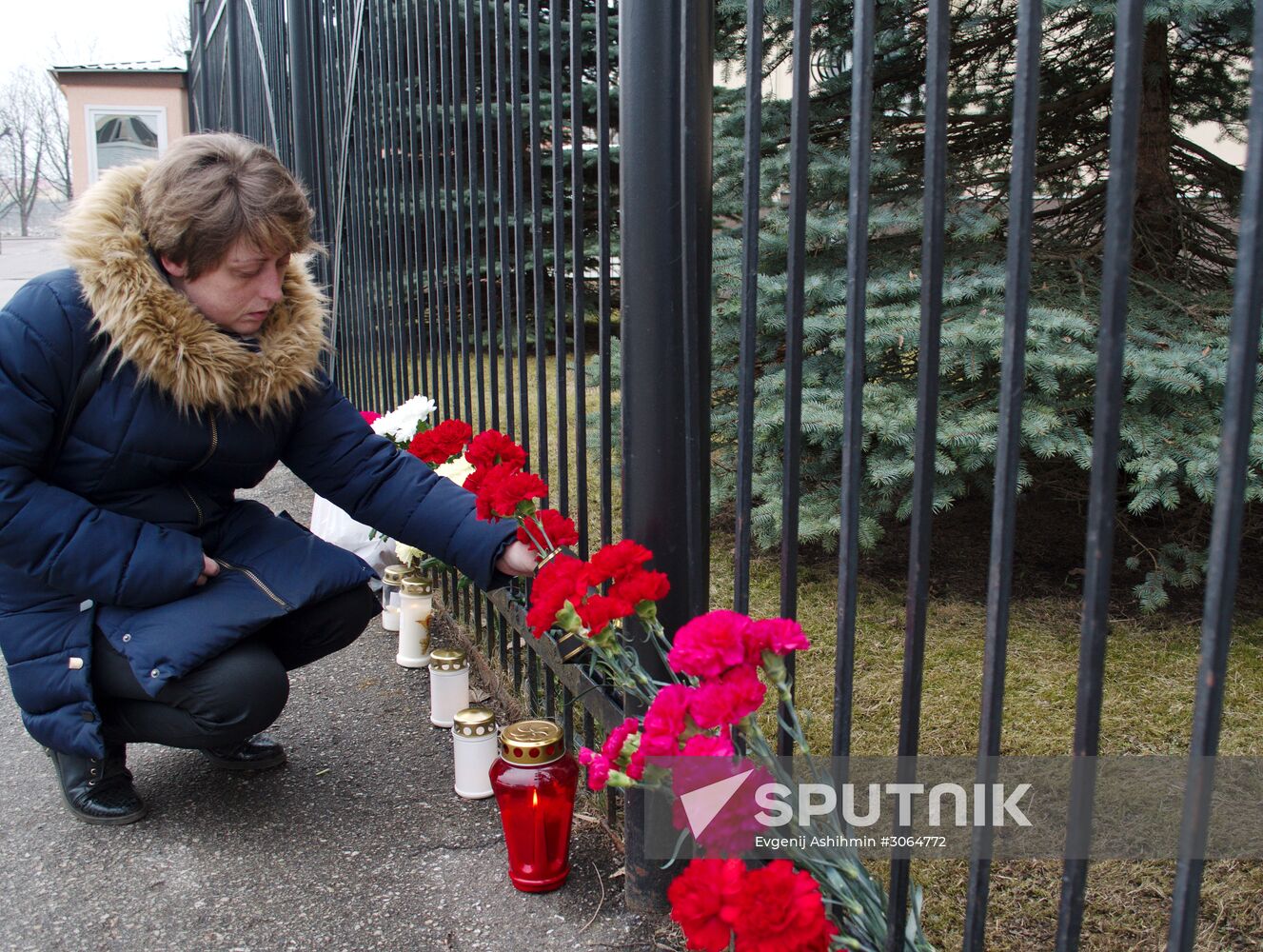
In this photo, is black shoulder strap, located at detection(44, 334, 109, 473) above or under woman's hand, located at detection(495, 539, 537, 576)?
above

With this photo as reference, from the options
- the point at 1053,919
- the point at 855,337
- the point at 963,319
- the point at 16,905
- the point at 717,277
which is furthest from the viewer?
the point at 717,277

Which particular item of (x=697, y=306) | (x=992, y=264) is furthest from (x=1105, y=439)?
(x=992, y=264)

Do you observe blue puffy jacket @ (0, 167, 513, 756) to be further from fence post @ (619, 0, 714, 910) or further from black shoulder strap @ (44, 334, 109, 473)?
fence post @ (619, 0, 714, 910)

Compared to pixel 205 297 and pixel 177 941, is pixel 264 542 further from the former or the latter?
pixel 177 941

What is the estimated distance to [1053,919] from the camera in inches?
75.0

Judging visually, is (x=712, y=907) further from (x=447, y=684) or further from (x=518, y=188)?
(x=518, y=188)

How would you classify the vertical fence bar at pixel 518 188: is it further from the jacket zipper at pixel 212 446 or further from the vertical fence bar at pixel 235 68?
the vertical fence bar at pixel 235 68

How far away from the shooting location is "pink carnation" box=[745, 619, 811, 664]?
1348 millimetres

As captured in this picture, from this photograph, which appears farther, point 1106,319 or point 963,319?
point 963,319

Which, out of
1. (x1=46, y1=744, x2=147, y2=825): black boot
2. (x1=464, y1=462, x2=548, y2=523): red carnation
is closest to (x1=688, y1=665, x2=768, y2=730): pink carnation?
(x1=464, y1=462, x2=548, y2=523): red carnation

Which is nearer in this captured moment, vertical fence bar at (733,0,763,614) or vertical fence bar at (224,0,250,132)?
vertical fence bar at (733,0,763,614)

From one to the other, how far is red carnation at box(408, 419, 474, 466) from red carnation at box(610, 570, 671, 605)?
1037 mm

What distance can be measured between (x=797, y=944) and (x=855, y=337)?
29.0 inches

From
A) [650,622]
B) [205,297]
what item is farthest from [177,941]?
[205,297]
